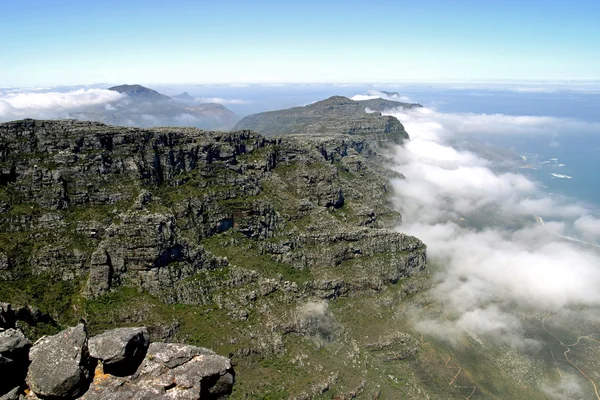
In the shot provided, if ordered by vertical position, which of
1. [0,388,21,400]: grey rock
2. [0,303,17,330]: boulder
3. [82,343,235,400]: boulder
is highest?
[0,303,17,330]: boulder

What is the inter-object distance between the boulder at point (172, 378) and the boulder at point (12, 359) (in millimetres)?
4196

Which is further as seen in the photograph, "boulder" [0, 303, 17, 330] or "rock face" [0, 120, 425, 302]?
"rock face" [0, 120, 425, 302]

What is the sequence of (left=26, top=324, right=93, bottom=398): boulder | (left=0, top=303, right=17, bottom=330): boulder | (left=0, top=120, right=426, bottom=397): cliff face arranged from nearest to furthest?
(left=26, top=324, right=93, bottom=398): boulder
(left=0, top=303, right=17, bottom=330): boulder
(left=0, top=120, right=426, bottom=397): cliff face

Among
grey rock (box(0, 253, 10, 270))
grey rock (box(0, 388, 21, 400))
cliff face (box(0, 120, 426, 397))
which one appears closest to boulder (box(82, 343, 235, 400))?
grey rock (box(0, 388, 21, 400))

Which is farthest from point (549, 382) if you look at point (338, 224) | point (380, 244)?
point (338, 224)

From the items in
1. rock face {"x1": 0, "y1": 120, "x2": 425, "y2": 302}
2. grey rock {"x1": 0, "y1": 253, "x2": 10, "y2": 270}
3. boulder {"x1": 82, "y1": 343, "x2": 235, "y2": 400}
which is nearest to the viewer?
boulder {"x1": 82, "y1": 343, "x2": 235, "y2": 400}

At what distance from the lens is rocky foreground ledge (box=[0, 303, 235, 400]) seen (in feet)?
75.8

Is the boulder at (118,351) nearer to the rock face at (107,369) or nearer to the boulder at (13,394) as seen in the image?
the rock face at (107,369)

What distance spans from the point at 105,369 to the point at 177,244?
290 ft

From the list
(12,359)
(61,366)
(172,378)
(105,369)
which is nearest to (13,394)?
(12,359)

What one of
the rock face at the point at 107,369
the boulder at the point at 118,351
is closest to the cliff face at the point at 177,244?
the rock face at the point at 107,369

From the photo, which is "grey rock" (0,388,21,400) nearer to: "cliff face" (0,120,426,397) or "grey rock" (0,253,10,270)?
"cliff face" (0,120,426,397)

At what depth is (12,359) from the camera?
75.7 feet

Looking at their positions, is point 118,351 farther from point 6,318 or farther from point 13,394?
point 6,318
